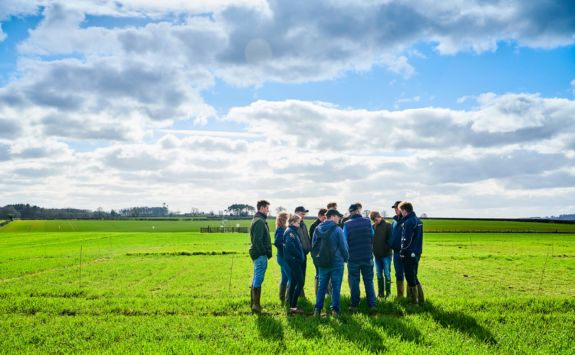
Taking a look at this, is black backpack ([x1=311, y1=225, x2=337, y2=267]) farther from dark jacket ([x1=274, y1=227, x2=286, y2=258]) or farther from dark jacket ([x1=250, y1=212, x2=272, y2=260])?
dark jacket ([x1=274, y1=227, x2=286, y2=258])

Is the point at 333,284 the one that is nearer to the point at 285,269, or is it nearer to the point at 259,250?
the point at 285,269

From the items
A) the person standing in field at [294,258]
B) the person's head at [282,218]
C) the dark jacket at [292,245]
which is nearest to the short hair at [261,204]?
the person's head at [282,218]

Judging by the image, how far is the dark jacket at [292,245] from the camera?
10.4m

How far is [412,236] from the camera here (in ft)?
35.1

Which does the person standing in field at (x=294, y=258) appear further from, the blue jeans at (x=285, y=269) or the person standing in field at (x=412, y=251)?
the person standing in field at (x=412, y=251)

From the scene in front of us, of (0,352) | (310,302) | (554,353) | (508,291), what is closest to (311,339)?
(310,302)

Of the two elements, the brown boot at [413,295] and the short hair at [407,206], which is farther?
the short hair at [407,206]

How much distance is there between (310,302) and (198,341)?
437 centimetres

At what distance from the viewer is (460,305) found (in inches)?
417

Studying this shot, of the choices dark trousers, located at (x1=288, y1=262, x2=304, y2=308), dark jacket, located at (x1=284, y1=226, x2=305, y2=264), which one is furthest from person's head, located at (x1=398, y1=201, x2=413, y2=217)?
dark trousers, located at (x1=288, y1=262, x2=304, y2=308)

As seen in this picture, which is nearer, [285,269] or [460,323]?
[460,323]

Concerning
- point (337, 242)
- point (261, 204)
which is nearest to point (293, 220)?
point (261, 204)

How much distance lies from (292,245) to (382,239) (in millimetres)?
3450

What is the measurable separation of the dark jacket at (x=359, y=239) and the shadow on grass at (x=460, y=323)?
6.70 feet
